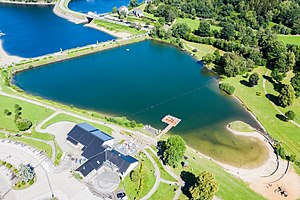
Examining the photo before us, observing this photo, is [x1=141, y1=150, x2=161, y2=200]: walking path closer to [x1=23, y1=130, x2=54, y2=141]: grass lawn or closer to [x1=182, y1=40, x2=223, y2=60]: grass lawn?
[x1=23, y1=130, x2=54, y2=141]: grass lawn

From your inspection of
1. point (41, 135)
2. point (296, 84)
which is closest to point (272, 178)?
point (296, 84)

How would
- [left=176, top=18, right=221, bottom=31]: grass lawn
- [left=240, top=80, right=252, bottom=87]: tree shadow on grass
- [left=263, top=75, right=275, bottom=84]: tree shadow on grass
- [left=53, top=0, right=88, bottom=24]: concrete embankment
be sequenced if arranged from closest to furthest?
[left=240, top=80, right=252, bottom=87]: tree shadow on grass < [left=263, top=75, right=275, bottom=84]: tree shadow on grass < [left=176, top=18, right=221, bottom=31]: grass lawn < [left=53, top=0, right=88, bottom=24]: concrete embankment

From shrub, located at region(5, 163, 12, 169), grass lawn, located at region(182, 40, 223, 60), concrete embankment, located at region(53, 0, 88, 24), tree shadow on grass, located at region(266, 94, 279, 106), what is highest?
tree shadow on grass, located at region(266, 94, 279, 106)

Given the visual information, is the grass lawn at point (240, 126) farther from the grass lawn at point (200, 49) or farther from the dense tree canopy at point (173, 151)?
the grass lawn at point (200, 49)

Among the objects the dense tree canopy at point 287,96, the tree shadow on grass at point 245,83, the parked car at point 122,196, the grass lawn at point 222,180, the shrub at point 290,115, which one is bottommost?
the parked car at point 122,196

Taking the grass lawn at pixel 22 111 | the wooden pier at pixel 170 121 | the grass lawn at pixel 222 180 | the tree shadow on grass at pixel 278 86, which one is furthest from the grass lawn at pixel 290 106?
the grass lawn at pixel 22 111

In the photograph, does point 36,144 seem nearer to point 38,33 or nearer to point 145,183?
point 145,183

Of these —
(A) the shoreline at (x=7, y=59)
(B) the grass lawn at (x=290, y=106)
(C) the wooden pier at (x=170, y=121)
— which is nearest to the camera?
(C) the wooden pier at (x=170, y=121)

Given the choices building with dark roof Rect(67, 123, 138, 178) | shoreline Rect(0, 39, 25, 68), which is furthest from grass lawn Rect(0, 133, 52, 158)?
shoreline Rect(0, 39, 25, 68)
